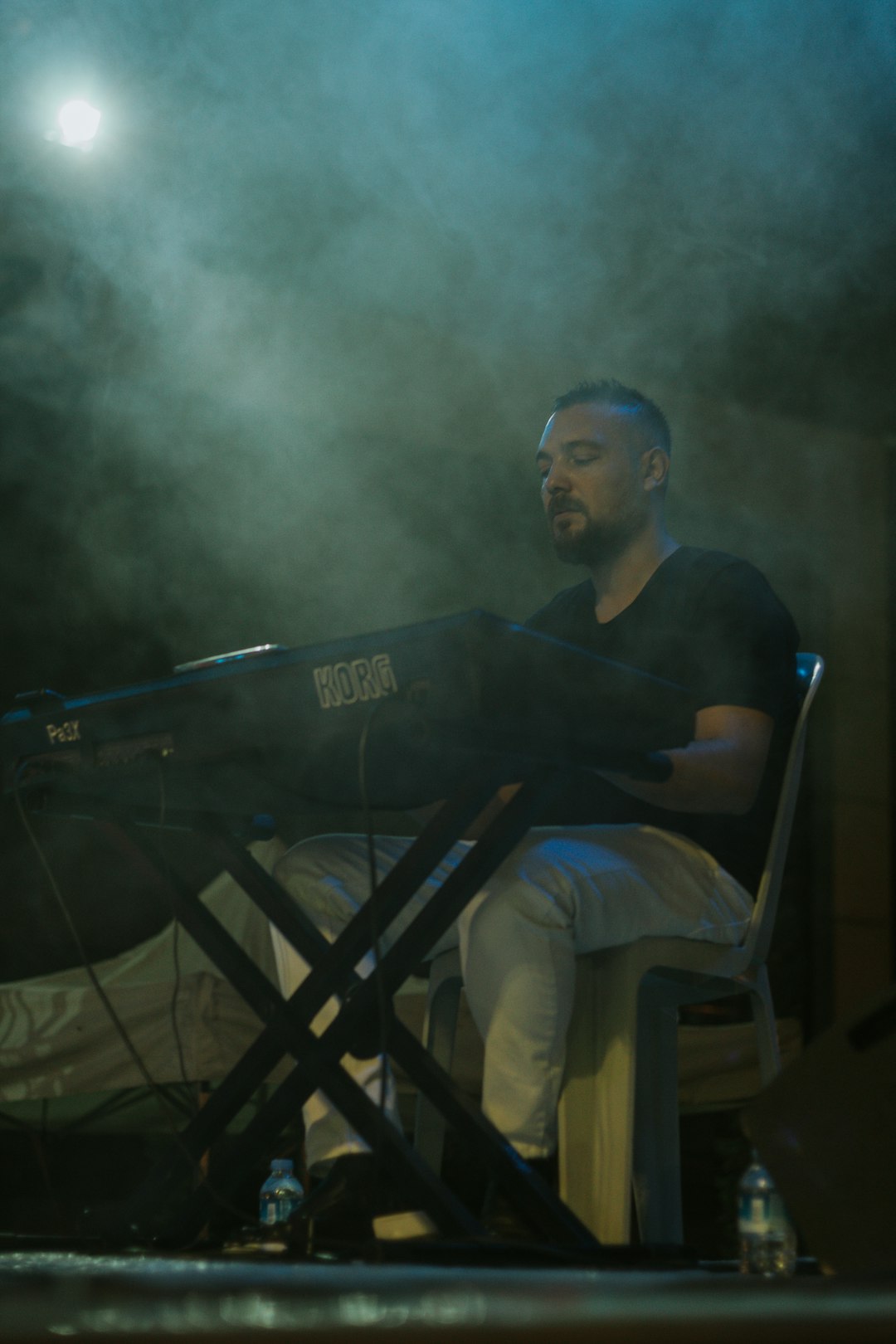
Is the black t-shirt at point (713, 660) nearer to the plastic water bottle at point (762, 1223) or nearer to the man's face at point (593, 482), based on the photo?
the man's face at point (593, 482)

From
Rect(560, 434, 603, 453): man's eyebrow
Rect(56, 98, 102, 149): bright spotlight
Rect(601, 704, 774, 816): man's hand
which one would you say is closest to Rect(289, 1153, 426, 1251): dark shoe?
Rect(601, 704, 774, 816): man's hand

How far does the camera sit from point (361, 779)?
127 cm

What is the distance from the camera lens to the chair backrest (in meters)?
1.70

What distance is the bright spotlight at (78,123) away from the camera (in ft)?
9.43

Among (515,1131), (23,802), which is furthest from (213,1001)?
(515,1131)

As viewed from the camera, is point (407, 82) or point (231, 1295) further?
point (407, 82)

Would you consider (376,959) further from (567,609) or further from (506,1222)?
(567,609)

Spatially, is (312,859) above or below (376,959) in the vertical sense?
above

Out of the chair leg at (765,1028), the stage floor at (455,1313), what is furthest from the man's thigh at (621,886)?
the stage floor at (455,1313)

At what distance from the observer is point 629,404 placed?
2.04 metres

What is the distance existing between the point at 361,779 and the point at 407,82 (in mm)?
1954

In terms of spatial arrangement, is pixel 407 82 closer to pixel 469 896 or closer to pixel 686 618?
pixel 686 618

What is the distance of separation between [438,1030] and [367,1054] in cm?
41

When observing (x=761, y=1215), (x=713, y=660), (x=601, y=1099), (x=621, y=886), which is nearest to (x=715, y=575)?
(x=713, y=660)
